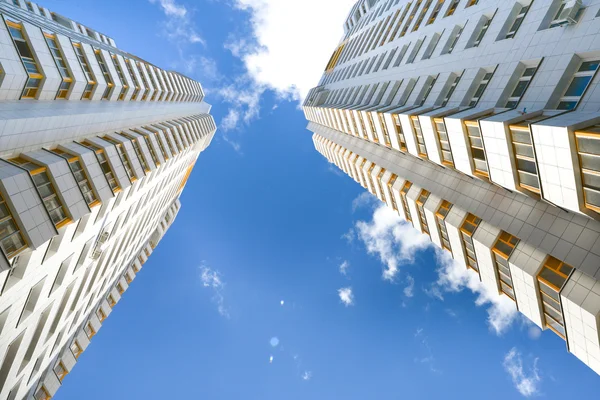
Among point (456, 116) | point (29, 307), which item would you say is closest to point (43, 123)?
point (29, 307)

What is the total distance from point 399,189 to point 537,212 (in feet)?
59.4

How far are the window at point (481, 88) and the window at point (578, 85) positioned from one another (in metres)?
6.43

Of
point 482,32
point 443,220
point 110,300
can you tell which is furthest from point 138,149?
point 110,300

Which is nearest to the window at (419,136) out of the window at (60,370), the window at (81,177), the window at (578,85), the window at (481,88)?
the window at (481,88)

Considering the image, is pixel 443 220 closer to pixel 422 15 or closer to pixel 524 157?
pixel 524 157

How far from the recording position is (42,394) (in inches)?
1443

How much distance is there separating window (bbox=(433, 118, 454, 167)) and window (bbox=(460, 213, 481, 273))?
5186mm

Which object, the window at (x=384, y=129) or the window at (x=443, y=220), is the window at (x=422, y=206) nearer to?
the window at (x=443, y=220)

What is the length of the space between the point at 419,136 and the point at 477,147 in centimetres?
761

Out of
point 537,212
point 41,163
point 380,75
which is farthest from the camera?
point 380,75

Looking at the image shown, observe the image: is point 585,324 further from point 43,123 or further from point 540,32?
point 43,123

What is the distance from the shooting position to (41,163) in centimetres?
2164

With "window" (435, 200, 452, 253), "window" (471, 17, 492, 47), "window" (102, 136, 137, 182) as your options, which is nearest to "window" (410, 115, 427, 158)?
"window" (435, 200, 452, 253)

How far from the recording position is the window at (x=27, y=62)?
23.2 meters
